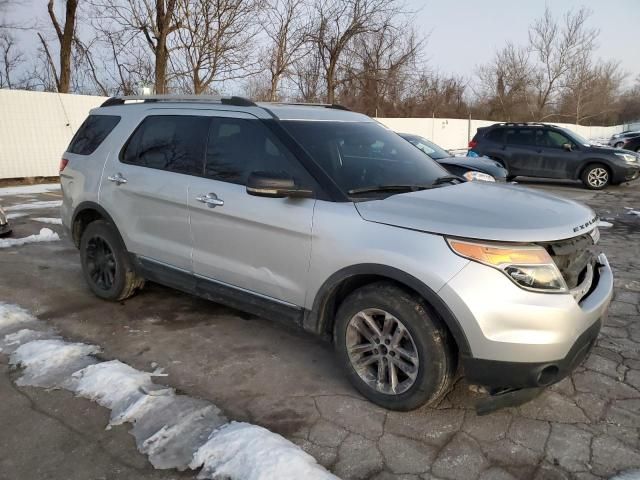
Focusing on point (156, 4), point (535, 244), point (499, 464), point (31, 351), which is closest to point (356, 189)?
point (535, 244)

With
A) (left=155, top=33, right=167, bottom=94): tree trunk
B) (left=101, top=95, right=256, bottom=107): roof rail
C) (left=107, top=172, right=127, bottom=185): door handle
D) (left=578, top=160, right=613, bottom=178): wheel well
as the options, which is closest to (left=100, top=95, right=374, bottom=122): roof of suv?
(left=101, top=95, right=256, bottom=107): roof rail

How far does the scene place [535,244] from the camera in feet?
8.75

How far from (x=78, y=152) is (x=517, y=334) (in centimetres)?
426

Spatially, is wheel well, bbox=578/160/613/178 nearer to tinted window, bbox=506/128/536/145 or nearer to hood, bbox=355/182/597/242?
tinted window, bbox=506/128/536/145

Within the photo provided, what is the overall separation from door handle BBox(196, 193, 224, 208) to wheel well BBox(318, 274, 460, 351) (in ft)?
3.48

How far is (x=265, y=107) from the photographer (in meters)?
3.76

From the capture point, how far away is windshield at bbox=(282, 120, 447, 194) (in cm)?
338

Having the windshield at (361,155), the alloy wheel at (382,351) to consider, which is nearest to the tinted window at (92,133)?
the windshield at (361,155)

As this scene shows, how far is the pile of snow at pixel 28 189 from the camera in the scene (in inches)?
462

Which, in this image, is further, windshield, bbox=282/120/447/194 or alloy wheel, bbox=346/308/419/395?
windshield, bbox=282/120/447/194

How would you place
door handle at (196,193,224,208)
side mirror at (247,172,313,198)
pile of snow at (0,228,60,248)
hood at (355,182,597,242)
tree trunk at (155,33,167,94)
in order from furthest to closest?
1. tree trunk at (155,33,167,94)
2. pile of snow at (0,228,60,248)
3. door handle at (196,193,224,208)
4. side mirror at (247,172,313,198)
5. hood at (355,182,597,242)

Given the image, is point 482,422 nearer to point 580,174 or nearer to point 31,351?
point 31,351

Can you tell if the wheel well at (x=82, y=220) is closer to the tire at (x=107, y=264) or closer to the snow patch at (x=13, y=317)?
the tire at (x=107, y=264)

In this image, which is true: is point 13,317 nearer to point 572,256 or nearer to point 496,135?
point 572,256
